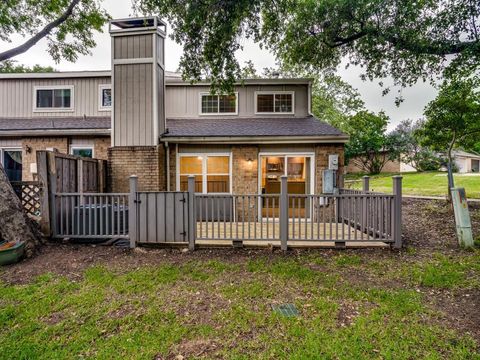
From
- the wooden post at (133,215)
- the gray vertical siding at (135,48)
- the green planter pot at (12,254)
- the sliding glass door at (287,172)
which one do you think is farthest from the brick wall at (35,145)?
the sliding glass door at (287,172)

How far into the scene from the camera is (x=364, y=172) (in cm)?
2450

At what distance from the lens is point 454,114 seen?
31.2 feet

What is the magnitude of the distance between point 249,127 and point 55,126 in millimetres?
7161

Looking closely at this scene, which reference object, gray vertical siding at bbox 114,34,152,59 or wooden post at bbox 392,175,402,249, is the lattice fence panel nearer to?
gray vertical siding at bbox 114,34,152,59

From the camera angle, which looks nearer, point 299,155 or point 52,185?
point 52,185

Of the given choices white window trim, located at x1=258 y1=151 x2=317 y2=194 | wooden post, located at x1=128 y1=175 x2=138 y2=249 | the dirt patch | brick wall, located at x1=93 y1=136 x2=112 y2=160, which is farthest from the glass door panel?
the dirt patch

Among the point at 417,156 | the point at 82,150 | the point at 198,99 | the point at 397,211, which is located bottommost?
the point at 397,211

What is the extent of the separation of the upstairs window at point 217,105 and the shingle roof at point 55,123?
3.71m

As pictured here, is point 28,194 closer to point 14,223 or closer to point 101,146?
point 14,223

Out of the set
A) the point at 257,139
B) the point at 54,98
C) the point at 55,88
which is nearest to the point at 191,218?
the point at 257,139

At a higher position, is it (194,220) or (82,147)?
(82,147)

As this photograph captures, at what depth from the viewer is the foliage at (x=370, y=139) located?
72.6 ft

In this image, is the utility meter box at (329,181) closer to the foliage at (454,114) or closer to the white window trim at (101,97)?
the foliage at (454,114)

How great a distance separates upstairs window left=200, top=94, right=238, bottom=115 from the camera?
10.2 m
